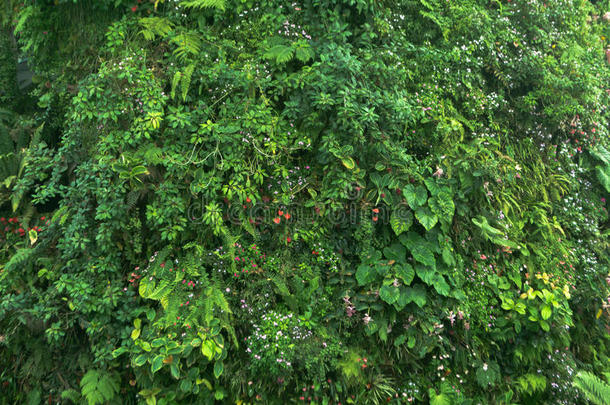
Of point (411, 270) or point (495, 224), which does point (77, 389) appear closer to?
point (411, 270)

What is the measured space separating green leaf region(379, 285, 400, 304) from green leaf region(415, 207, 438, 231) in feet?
2.08

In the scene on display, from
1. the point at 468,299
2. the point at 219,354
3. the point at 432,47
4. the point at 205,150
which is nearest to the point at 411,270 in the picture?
the point at 468,299

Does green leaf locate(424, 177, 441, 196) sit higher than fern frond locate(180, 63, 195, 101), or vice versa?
fern frond locate(180, 63, 195, 101)

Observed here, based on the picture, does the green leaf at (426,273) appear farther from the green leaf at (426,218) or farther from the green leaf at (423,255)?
the green leaf at (426,218)

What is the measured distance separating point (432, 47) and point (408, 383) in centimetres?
353

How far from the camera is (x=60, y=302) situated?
363 cm

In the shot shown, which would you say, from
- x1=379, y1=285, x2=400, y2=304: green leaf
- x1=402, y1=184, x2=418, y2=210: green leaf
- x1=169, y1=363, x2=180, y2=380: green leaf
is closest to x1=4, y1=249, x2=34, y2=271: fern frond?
x1=169, y1=363, x2=180, y2=380: green leaf

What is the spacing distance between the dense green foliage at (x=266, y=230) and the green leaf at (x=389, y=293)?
29mm

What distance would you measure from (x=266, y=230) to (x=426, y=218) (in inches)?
58.9

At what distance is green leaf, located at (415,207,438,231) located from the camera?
379 cm

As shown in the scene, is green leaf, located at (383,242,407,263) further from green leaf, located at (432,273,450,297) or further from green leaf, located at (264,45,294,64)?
green leaf, located at (264,45,294,64)

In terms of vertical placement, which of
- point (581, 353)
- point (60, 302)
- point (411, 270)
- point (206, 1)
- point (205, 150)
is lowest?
point (581, 353)

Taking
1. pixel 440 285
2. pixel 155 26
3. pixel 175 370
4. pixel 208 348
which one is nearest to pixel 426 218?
pixel 440 285

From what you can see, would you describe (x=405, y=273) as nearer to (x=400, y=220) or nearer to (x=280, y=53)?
(x=400, y=220)
